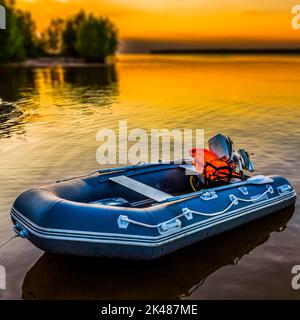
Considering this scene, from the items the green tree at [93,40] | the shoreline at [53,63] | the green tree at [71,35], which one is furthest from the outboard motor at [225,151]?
the green tree at [71,35]

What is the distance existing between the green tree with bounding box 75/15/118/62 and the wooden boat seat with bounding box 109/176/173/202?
8888cm

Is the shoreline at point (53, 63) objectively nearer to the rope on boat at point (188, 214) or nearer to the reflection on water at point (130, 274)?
the rope on boat at point (188, 214)

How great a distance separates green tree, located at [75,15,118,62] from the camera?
93.4 metres

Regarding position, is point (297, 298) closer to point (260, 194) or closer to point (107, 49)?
point (260, 194)

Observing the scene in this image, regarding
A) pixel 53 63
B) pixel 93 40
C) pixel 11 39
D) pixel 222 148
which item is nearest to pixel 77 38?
pixel 93 40

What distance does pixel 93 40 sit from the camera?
9338 cm

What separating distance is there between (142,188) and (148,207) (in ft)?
2.52

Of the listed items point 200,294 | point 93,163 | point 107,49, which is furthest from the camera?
point 107,49

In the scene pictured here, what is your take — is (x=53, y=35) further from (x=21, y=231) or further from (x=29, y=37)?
(x=21, y=231)

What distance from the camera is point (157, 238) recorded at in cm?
652

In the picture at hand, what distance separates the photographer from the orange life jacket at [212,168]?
8.69 m
